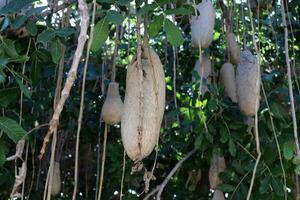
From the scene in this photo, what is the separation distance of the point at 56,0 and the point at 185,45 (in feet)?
2.94

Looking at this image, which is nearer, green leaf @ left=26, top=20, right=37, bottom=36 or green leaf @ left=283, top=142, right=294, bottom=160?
green leaf @ left=26, top=20, right=37, bottom=36

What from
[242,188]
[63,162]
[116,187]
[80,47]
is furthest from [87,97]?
[80,47]

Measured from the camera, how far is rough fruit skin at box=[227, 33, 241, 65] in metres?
1.70

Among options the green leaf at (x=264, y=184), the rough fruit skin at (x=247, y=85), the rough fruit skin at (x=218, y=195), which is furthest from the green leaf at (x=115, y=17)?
the rough fruit skin at (x=218, y=195)

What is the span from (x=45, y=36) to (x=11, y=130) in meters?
0.20

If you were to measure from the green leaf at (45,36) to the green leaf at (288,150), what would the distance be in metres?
0.60

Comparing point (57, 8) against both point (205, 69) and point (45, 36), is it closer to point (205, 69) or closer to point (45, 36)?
point (45, 36)

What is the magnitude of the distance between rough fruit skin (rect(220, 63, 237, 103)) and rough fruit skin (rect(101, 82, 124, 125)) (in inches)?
13.5

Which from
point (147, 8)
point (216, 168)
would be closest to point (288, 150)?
point (216, 168)

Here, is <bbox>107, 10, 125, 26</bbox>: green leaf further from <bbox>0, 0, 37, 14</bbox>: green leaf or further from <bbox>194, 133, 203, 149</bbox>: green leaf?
<bbox>194, 133, 203, 149</bbox>: green leaf

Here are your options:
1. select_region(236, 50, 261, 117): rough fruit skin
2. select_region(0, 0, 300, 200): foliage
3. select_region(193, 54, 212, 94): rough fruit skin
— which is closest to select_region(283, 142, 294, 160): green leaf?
select_region(0, 0, 300, 200): foliage

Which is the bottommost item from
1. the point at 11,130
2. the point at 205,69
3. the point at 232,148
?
the point at 232,148

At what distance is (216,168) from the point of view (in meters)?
1.74

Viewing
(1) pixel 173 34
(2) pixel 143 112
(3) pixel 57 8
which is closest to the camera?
(2) pixel 143 112
